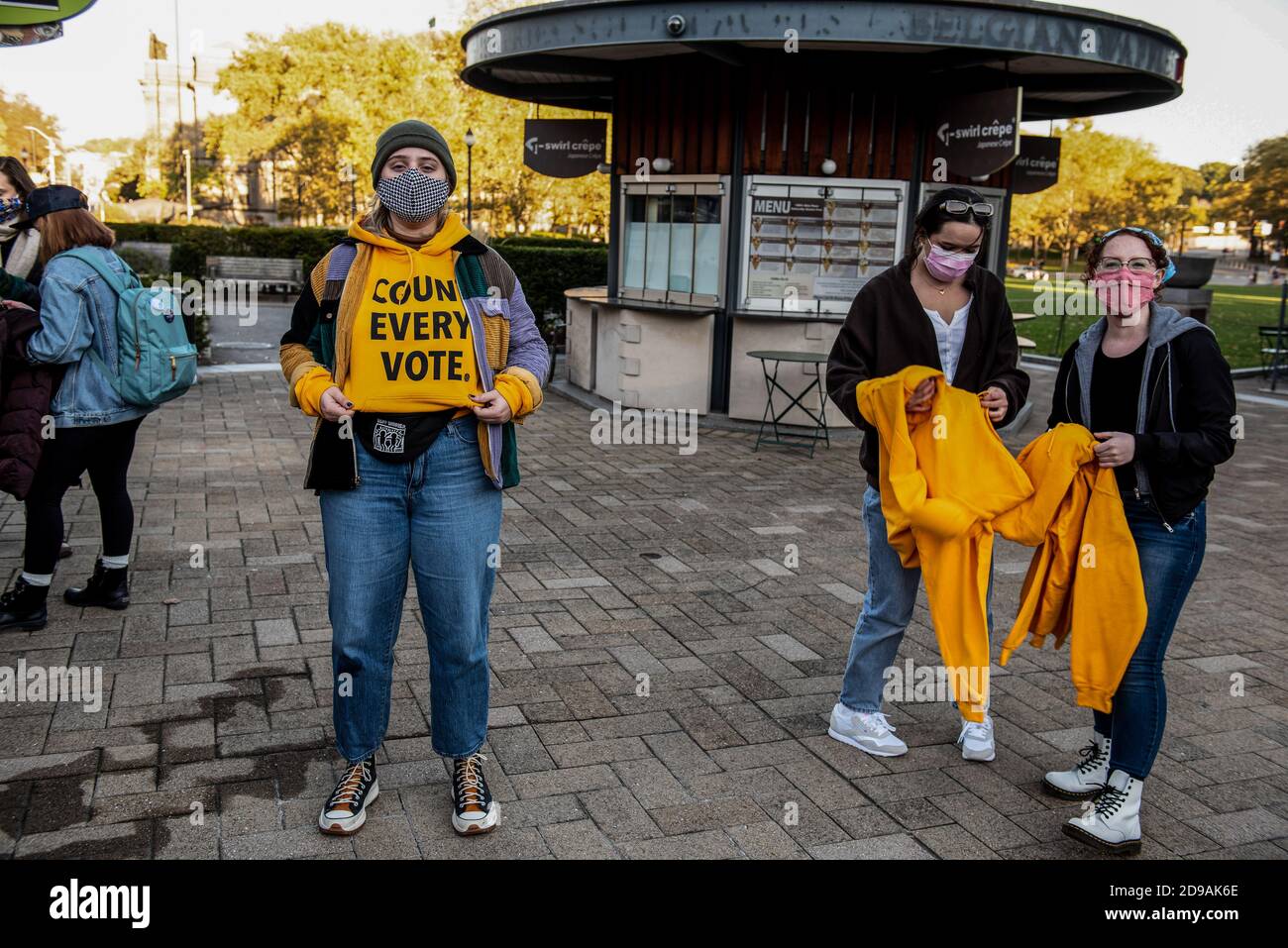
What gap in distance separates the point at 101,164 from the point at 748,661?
95.1 meters

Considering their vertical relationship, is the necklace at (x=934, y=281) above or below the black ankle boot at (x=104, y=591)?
above

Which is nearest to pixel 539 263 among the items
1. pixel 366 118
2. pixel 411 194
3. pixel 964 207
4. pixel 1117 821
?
pixel 964 207

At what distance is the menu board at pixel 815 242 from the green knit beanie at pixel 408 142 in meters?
7.83

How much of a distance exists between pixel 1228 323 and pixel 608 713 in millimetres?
31038

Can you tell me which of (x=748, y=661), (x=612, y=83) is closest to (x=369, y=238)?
(x=748, y=661)

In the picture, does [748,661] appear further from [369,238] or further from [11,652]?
[11,652]

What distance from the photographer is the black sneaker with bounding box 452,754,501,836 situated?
339 cm

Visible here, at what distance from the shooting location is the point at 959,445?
142 inches

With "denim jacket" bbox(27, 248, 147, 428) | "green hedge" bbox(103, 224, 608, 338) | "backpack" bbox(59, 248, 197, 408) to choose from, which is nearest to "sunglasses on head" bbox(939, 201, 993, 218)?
"backpack" bbox(59, 248, 197, 408)

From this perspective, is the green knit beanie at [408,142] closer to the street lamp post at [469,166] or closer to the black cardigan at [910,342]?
the black cardigan at [910,342]

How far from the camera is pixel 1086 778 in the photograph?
3.82 metres

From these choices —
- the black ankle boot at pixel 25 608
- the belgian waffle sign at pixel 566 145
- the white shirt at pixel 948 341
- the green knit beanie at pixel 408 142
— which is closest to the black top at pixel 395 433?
the green knit beanie at pixel 408 142

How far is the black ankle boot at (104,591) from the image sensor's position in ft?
17.3
